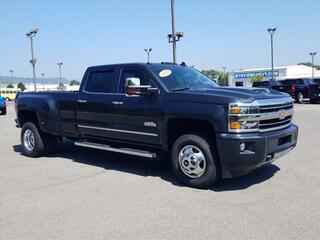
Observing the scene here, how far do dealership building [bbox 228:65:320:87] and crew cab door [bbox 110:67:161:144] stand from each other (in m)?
70.7

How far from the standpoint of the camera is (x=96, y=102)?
7.58 meters

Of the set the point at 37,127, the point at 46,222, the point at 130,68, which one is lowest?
the point at 46,222

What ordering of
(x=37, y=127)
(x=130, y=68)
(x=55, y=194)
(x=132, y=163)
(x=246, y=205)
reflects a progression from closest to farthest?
(x=246, y=205) → (x=55, y=194) → (x=130, y=68) → (x=132, y=163) → (x=37, y=127)

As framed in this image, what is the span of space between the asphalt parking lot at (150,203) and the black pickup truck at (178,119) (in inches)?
17.7

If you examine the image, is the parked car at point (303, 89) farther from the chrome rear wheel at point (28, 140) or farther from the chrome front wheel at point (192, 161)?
the chrome front wheel at point (192, 161)

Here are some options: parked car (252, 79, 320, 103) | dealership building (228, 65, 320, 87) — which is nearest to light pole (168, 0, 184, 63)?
parked car (252, 79, 320, 103)

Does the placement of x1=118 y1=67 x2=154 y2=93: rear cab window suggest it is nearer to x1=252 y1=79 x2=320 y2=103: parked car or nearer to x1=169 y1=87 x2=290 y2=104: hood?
x1=169 y1=87 x2=290 y2=104: hood

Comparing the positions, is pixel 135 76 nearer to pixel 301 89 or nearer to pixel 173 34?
pixel 173 34

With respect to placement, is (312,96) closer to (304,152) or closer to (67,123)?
(304,152)

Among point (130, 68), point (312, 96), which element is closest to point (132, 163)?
point (130, 68)

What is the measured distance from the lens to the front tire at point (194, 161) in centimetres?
591

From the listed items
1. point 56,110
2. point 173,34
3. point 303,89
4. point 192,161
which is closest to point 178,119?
point 192,161

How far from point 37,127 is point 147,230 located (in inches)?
220

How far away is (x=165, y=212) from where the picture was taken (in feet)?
16.3
